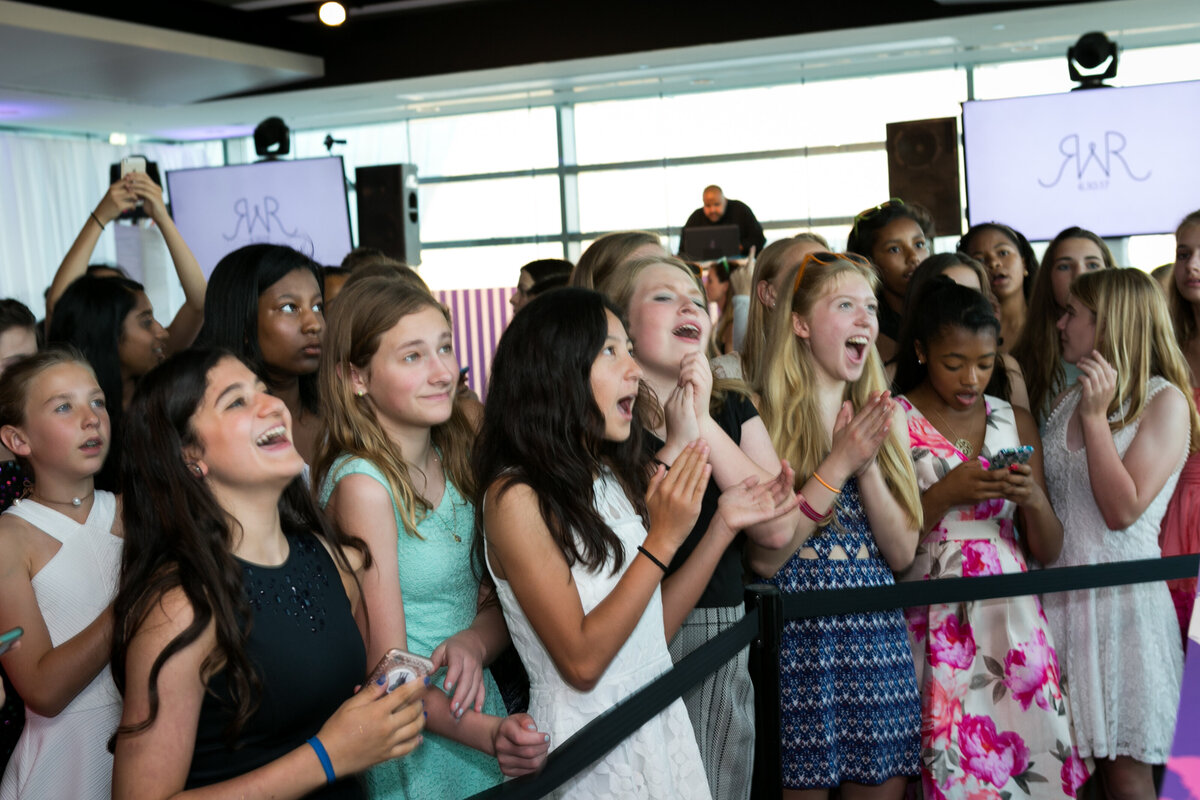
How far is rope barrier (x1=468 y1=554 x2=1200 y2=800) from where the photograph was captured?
1.53 m

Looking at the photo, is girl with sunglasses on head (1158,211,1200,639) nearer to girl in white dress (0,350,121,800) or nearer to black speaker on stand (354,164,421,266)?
girl in white dress (0,350,121,800)

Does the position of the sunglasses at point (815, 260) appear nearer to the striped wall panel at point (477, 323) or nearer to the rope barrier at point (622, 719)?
the rope barrier at point (622, 719)

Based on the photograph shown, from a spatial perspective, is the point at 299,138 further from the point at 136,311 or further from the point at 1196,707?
the point at 1196,707

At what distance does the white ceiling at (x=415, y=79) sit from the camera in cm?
798

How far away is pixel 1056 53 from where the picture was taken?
922cm

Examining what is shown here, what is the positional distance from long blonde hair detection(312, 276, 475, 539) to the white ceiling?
→ 635 centimetres

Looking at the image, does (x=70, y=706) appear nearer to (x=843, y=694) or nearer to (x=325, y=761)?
(x=325, y=761)

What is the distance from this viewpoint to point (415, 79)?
963cm

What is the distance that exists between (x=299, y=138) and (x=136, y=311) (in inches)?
375

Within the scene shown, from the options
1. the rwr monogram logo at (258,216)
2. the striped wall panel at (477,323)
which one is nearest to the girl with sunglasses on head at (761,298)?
the rwr monogram logo at (258,216)

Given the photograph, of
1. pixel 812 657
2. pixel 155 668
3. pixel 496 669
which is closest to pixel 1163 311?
pixel 812 657

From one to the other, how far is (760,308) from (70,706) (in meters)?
1.95

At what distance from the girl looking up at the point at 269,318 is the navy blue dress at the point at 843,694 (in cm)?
123

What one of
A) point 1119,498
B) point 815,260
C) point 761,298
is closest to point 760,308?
point 761,298
